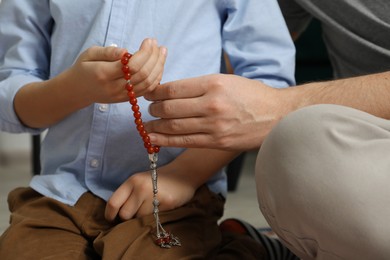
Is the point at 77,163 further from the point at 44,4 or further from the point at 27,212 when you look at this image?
the point at 44,4

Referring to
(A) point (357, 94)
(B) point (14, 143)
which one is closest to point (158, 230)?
(A) point (357, 94)

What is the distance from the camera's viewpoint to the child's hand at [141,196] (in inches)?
36.4

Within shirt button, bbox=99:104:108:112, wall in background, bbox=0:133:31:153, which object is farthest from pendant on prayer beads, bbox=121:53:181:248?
wall in background, bbox=0:133:31:153

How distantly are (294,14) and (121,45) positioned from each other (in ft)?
1.66

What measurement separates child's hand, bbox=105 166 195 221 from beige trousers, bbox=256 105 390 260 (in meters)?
0.21

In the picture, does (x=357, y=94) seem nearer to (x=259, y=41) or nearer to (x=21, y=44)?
(x=259, y=41)

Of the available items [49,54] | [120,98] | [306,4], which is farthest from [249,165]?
[120,98]

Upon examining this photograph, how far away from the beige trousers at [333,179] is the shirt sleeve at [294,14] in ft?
2.09

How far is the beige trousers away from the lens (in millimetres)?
711

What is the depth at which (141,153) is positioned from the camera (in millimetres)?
1001

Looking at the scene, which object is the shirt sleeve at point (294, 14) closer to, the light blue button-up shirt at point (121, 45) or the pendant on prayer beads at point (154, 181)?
the light blue button-up shirt at point (121, 45)

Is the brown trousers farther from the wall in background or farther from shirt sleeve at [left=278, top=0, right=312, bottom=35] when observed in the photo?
the wall in background

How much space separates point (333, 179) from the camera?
2.38 feet

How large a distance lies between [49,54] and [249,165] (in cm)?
161
